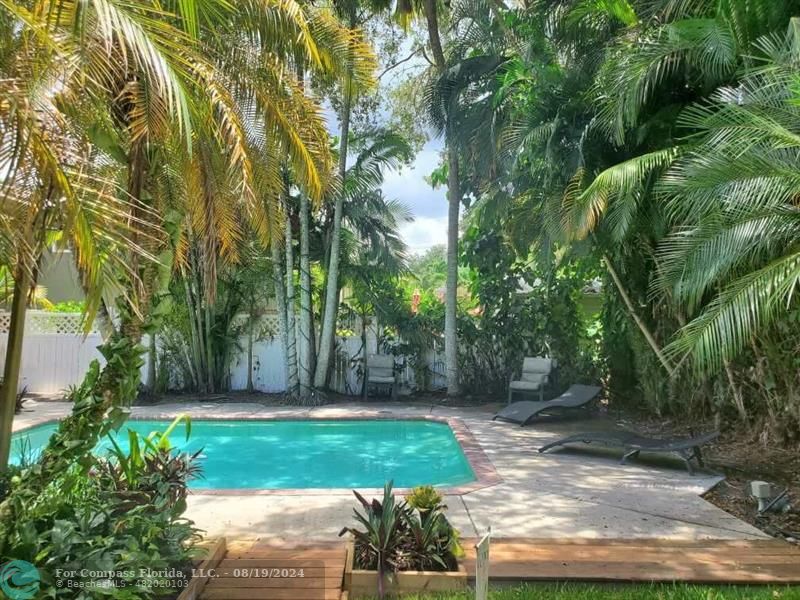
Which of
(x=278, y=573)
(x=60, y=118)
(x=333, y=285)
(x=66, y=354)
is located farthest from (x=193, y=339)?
(x=60, y=118)

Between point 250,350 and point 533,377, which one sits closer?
point 533,377

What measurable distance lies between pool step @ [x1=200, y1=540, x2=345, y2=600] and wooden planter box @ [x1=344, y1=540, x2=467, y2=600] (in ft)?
0.39

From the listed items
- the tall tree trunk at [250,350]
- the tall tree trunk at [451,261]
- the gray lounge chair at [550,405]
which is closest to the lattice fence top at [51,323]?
the tall tree trunk at [250,350]

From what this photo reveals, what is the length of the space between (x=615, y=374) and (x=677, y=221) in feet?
17.2

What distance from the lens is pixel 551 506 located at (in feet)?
17.3

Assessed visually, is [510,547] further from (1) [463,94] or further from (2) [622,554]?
(1) [463,94]

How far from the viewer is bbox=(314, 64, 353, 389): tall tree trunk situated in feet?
40.5

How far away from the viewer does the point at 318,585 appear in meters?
3.46

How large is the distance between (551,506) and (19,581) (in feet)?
14.1

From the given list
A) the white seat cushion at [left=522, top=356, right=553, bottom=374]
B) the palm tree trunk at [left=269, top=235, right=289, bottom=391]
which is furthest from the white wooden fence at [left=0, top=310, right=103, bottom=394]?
the white seat cushion at [left=522, top=356, right=553, bottom=374]

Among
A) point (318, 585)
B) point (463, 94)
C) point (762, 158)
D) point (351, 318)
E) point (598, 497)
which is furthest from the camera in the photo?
point (351, 318)

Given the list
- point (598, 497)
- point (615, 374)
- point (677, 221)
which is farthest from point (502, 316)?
point (598, 497)

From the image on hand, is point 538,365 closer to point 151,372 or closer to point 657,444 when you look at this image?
point 657,444

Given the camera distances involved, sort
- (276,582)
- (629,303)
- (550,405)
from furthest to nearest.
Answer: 1. (629,303)
2. (550,405)
3. (276,582)
